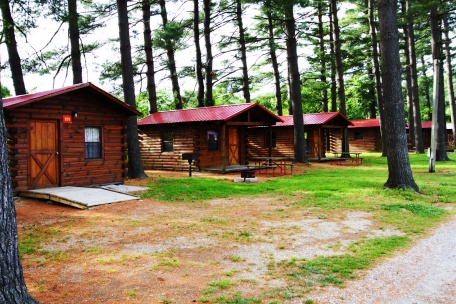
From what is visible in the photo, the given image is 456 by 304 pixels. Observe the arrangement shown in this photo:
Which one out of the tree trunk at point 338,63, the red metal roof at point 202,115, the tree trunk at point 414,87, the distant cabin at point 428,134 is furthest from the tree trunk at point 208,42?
the distant cabin at point 428,134

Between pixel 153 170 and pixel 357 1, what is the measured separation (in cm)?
1945

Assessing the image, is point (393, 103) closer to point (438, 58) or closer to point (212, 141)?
point (212, 141)

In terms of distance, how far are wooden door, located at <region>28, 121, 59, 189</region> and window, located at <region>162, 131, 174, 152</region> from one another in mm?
8690

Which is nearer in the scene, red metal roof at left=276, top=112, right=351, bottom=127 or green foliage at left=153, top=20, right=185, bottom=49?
green foliage at left=153, top=20, right=185, bottom=49

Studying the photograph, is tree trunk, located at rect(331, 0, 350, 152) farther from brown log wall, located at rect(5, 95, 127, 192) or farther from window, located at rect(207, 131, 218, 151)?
brown log wall, located at rect(5, 95, 127, 192)

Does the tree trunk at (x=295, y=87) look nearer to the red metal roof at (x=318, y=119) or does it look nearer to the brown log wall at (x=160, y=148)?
the red metal roof at (x=318, y=119)

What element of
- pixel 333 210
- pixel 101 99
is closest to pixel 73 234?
pixel 333 210

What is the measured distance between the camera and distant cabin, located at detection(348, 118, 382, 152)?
36.0 metres

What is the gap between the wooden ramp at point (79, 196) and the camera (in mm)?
9875

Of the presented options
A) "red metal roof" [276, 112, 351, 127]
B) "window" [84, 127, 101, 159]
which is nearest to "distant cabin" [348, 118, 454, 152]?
"red metal roof" [276, 112, 351, 127]

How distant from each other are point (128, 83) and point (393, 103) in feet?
33.0

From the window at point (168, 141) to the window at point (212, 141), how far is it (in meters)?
2.01

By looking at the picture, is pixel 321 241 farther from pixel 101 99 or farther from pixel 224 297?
pixel 101 99

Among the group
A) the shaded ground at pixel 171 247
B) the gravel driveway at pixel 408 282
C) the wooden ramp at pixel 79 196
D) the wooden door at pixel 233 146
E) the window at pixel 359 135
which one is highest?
the window at pixel 359 135
